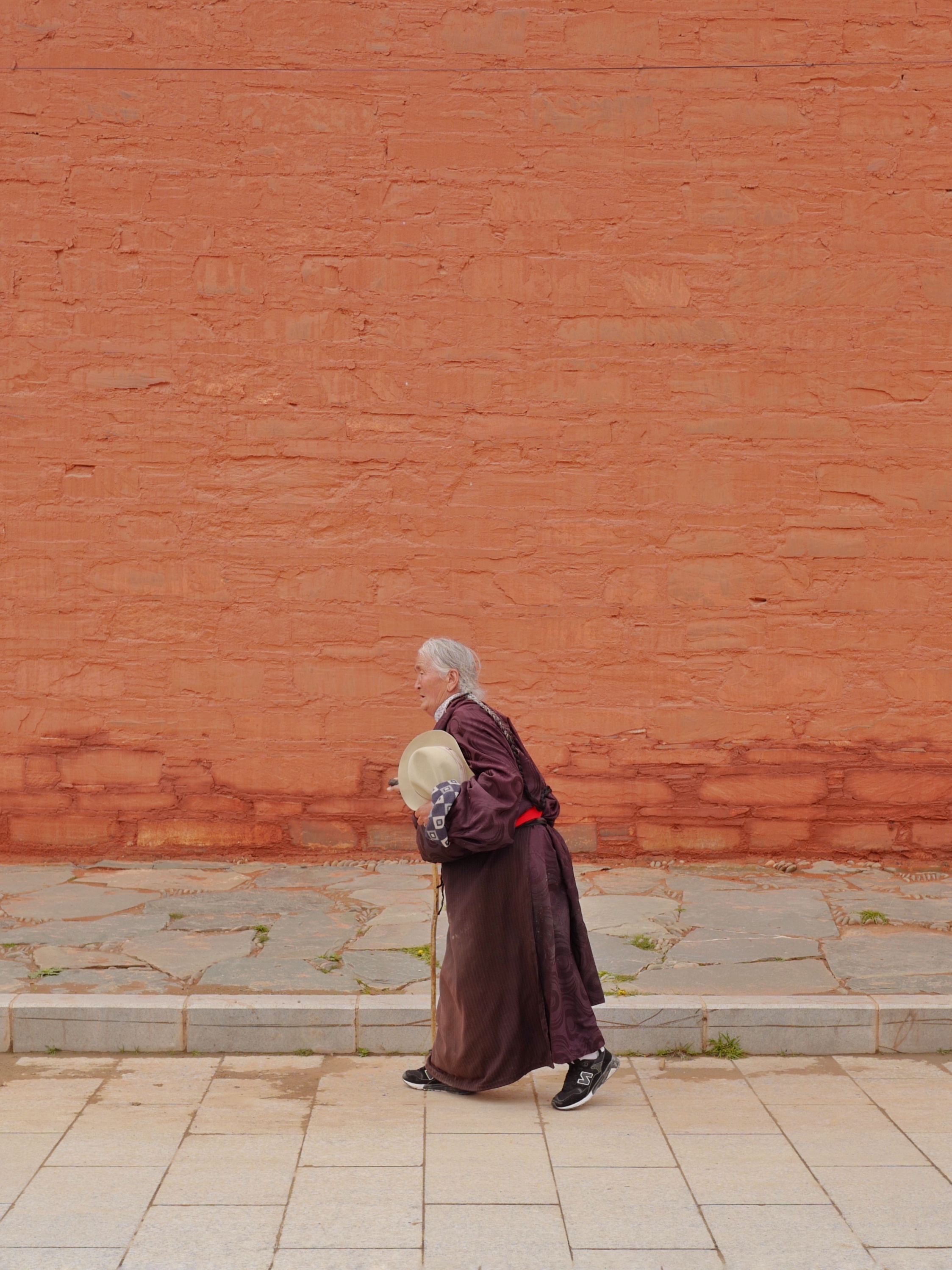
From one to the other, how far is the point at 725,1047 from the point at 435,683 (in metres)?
1.79

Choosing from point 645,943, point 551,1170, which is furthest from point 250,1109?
point 645,943

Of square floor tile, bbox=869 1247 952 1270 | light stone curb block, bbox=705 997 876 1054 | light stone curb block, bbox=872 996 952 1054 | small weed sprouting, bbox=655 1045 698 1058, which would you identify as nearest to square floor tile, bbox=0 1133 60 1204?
small weed sprouting, bbox=655 1045 698 1058

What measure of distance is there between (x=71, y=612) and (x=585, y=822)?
3.20m

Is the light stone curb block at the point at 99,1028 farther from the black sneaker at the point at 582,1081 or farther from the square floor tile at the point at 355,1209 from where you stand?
the black sneaker at the point at 582,1081

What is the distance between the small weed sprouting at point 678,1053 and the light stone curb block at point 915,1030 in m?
0.70

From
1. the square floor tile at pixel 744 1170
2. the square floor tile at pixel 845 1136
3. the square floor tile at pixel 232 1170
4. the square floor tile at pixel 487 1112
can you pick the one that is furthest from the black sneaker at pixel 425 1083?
the square floor tile at pixel 845 1136

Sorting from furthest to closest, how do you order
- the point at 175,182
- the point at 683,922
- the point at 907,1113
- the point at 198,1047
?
the point at 175,182
the point at 683,922
the point at 198,1047
the point at 907,1113

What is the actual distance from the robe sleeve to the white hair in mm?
112

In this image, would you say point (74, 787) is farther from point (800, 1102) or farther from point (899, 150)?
point (899, 150)

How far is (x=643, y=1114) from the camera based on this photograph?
181 inches

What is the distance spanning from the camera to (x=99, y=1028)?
17.1 feet

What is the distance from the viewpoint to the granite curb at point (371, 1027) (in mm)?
5211

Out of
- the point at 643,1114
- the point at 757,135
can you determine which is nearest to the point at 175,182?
the point at 757,135

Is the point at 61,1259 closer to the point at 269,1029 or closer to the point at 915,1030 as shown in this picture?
the point at 269,1029
